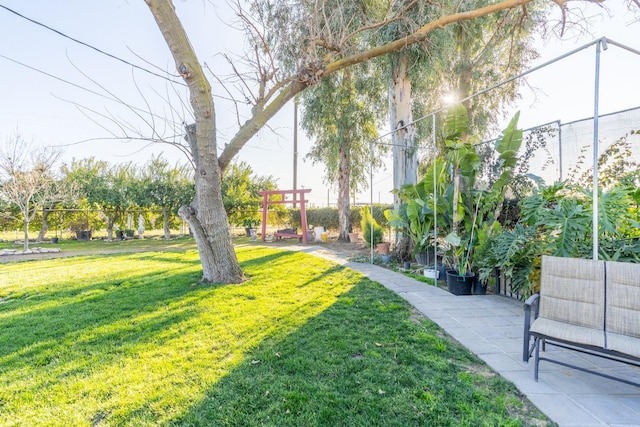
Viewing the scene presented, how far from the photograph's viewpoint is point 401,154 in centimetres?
864

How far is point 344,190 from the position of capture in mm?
13281

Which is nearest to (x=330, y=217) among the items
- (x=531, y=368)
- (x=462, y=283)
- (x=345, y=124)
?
(x=345, y=124)

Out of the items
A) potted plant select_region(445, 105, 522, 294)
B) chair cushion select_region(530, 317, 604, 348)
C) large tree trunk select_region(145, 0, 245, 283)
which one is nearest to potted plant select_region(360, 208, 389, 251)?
potted plant select_region(445, 105, 522, 294)

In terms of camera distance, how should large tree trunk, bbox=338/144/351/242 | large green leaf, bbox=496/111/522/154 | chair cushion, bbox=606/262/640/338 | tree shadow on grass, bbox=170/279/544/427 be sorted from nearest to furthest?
tree shadow on grass, bbox=170/279/544/427
chair cushion, bbox=606/262/640/338
large green leaf, bbox=496/111/522/154
large tree trunk, bbox=338/144/351/242

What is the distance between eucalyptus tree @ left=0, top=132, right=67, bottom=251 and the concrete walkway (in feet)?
52.0

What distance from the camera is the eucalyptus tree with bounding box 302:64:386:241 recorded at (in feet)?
38.3

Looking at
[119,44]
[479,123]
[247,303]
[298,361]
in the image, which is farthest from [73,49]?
[479,123]

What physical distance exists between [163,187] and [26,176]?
5281 mm

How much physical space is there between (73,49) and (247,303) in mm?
5995

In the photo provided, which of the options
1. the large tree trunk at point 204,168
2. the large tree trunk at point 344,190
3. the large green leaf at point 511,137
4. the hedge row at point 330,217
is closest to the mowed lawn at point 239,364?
the large tree trunk at point 204,168

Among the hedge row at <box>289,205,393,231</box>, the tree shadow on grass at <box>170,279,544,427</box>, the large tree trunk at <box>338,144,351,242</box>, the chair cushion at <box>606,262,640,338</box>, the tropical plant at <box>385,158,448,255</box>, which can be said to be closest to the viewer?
the tree shadow on grass at <box>170,279,544,427</box>

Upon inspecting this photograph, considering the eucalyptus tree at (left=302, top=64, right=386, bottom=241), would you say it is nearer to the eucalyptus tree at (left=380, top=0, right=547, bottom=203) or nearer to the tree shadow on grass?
the eucalyptus tree at (left=380, top=0, right=547, bottom=203)

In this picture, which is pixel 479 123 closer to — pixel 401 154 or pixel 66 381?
pixel 401 154

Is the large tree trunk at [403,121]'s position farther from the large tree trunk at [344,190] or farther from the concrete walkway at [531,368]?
the concrete walkway at [531,368]
